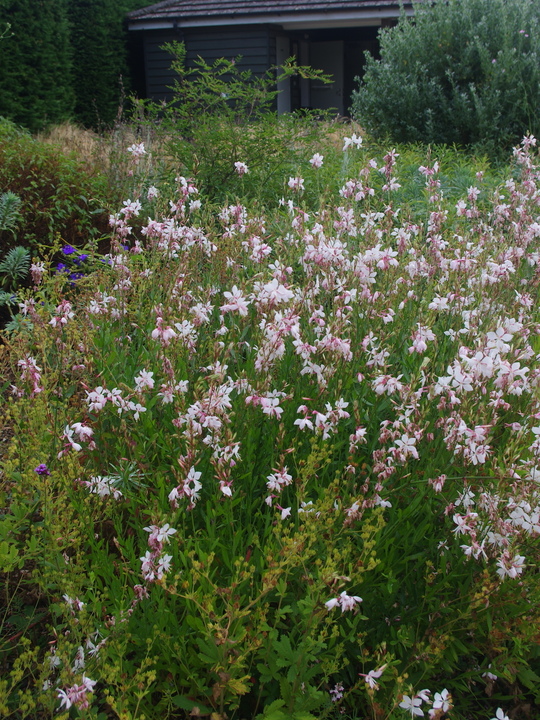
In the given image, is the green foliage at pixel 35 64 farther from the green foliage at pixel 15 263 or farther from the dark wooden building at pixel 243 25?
the green foliage at pixel 15 263

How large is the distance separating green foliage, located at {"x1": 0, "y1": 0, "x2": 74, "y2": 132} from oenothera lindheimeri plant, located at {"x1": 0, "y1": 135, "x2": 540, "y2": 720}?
11671 mm

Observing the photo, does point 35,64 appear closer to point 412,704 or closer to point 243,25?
point 243,25

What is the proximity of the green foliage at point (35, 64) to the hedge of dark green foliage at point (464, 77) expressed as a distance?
6.86 metres

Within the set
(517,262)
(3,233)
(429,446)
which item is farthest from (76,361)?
(3,233)

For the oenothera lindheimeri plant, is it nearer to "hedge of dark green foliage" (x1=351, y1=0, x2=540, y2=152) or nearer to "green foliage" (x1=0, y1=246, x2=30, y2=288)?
"green foliage" (x1=0, y1=246, x2=30, y2=288)

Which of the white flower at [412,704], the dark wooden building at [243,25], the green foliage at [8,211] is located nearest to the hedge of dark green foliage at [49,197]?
the green foliage at [8,211]

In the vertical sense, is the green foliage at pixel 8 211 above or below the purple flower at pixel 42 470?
below

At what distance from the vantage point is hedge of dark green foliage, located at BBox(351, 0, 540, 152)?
31.4 ft

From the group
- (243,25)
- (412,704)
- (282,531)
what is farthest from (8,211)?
(243,25)

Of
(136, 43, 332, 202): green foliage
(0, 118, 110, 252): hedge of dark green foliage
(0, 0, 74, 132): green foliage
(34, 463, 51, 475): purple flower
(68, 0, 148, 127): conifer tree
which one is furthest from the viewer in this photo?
(68, 0, 148, 127): conifer tree

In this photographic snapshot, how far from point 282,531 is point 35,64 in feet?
47.5

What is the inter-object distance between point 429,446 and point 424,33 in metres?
9.37

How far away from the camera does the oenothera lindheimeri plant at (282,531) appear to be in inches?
73.8

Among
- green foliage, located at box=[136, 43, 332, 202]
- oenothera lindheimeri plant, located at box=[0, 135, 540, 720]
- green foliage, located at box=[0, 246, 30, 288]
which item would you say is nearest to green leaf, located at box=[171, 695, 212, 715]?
oenothera lindheimeri plant, located at box=[0, 135, 540, 720]
